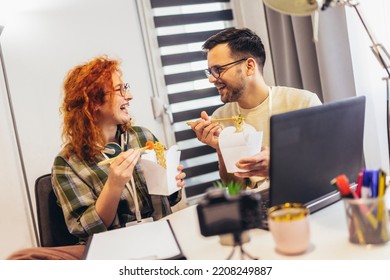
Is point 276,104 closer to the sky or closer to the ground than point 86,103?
closer to the ground

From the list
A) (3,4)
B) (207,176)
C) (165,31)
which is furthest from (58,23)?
(207,176)

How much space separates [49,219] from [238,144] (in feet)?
1.93

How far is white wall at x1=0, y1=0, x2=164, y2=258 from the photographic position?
1.40 metres

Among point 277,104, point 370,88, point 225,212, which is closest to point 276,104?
point 277,104

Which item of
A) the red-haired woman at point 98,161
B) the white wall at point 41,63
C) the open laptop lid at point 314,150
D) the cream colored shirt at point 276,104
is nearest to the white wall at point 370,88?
the white wall at point 41,63

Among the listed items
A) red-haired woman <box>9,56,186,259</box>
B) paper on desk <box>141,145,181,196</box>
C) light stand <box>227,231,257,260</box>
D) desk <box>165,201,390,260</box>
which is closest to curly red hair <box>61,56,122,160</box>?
red-haired woman <box>9,56,186,259</box>

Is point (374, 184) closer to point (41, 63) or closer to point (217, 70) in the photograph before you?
point (217, 70)

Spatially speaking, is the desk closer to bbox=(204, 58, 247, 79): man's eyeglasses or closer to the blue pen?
the blue pen

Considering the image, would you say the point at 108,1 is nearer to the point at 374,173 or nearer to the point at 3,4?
the point at 3,4

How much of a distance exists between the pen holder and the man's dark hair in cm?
80

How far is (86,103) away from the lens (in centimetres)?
113

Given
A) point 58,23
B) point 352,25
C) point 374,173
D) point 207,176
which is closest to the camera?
point 374,173

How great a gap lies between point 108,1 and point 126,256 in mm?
1104
